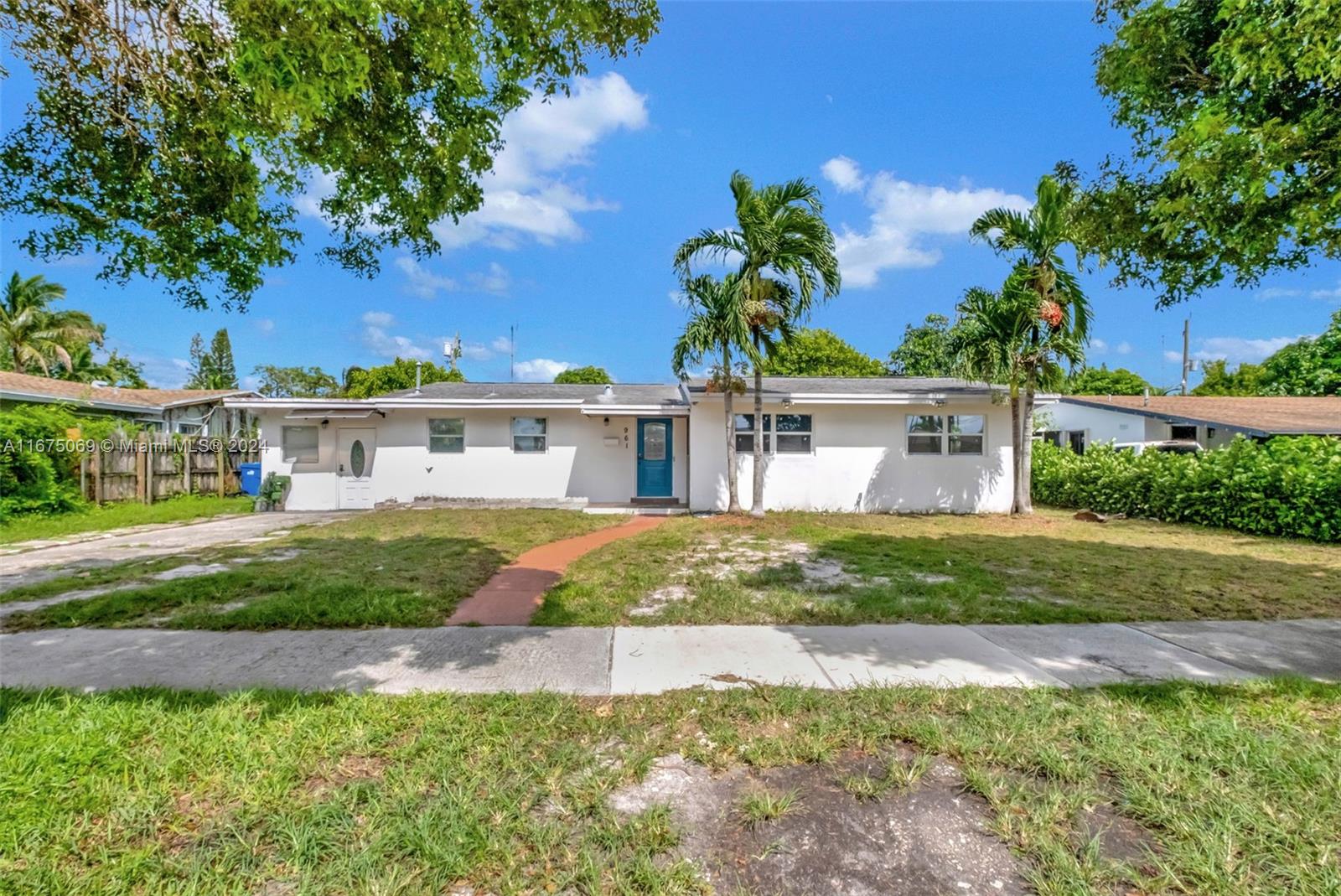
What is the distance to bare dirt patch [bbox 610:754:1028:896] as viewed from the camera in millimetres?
2232

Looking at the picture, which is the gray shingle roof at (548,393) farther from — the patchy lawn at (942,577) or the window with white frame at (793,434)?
the patchy lawn at (942,577)

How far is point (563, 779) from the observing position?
111 inches

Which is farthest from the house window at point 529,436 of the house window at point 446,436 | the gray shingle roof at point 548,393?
the house window at point 446,436

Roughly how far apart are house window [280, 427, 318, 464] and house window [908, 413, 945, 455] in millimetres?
13849

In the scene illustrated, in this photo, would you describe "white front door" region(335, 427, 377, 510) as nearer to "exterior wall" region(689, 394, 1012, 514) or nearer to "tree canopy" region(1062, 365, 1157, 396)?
"exterior wall" region(689, 394, 1012, 514)

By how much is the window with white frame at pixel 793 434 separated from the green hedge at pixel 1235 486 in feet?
21.6

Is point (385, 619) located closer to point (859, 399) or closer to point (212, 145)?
point (212, 145)

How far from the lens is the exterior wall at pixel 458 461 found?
13.9 metres

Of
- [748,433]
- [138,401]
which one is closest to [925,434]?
[748,433]

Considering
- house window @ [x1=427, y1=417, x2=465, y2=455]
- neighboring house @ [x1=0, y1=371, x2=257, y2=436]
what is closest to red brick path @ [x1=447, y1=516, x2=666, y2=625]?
house window @ [x1=427, y1=417, x2=465, y2=455]

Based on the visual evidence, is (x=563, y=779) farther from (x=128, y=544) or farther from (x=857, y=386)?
(x=857, y=386)

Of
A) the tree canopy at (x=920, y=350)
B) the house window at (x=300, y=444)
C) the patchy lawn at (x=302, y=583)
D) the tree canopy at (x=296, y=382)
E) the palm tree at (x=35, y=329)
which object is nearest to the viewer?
the patchy lawn at (x=302, y=583)

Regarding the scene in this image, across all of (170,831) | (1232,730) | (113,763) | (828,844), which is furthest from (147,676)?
(1232,730)

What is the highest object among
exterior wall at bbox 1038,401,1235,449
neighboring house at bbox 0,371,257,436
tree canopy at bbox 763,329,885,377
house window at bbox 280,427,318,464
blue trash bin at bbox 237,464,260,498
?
tree canopy at bbox 763,329,885,377
